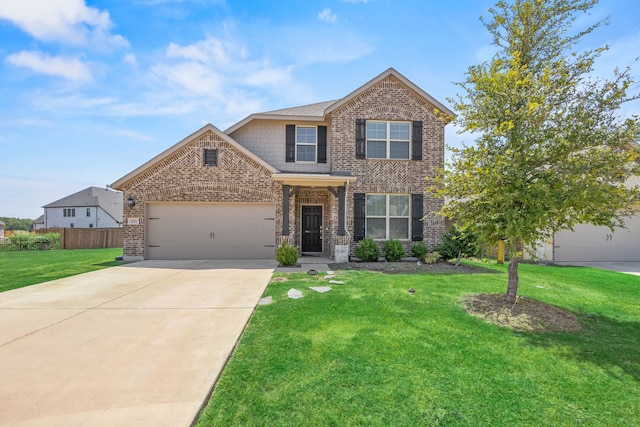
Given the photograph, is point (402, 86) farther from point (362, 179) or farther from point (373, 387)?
point (373, 387)

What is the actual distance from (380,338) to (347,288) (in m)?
2.72

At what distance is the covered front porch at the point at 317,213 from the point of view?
10984 mm

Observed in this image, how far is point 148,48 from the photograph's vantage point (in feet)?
29.5

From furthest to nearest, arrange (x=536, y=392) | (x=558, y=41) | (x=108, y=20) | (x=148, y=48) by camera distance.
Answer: (x=148, y=48) → (x=108, y=20) → (x=558, y=41) → (x=536, y=392)

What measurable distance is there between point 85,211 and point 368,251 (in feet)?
143

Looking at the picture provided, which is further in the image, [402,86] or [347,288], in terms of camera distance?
[402,86]

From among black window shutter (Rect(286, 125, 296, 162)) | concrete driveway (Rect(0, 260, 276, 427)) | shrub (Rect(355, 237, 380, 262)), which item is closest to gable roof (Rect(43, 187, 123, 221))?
black window shutter (Rect(286, 125, 296, 162))

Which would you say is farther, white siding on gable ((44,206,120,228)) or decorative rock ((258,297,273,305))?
white siding on gable ((44,206,120,228))

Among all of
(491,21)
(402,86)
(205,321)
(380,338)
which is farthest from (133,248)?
(491,21)

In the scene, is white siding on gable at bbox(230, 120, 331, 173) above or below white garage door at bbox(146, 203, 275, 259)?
above

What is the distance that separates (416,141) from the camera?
1188cm

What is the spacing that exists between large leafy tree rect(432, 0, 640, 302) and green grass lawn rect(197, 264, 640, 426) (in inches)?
64.5

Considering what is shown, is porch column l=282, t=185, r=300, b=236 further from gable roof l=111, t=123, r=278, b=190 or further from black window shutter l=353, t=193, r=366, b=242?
black window shutter l=353, t=193, r=366, b=242

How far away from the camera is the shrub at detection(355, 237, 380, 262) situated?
10.8 m
